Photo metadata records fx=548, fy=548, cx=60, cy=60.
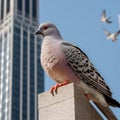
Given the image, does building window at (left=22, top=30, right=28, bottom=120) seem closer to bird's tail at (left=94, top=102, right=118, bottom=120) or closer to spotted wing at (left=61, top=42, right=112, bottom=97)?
spotted wing at (left=61, top=42, right=112, bottom=97)

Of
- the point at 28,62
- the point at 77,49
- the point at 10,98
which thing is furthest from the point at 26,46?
the point at 77,49

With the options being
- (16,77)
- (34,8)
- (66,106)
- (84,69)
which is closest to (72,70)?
(84,69)

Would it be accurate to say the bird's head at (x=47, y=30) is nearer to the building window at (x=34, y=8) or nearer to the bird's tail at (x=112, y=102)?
the bird's tail at (x=112, y=102)

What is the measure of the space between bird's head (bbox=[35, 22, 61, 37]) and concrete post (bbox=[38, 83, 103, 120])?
3.29ft

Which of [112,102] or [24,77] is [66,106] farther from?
[24,77]

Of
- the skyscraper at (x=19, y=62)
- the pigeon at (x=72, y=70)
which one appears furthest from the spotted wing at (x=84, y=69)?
the skyscraper at (x=19, y=62)

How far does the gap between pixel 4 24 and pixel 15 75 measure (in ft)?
56.8

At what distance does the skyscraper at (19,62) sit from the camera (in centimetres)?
12725

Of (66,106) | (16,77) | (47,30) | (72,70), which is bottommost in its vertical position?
(66,106)

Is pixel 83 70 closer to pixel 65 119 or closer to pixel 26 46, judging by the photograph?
pixel 65 119

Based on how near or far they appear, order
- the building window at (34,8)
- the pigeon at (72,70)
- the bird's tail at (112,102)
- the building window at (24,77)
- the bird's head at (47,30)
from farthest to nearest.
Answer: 1. the building window at (34,8)
2. the building window at (24,77)
3. the bird's head at (47,30)
4. the pigeon at (72,70)
5. the bird's tail at (112,102)

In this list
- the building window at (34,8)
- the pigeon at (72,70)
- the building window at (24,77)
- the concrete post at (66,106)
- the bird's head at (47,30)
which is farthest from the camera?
the building window at (34,8)

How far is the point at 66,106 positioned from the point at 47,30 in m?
1.43

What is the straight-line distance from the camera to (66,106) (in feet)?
26.5
